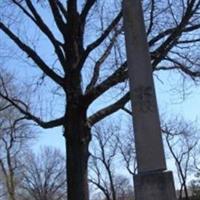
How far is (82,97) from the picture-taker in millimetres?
13297

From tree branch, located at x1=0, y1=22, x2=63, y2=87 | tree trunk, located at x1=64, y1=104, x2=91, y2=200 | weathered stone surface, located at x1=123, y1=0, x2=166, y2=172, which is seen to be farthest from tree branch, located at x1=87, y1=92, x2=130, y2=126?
weathered stone surface, located at x1=123, y1=0, x2=166, y2=172

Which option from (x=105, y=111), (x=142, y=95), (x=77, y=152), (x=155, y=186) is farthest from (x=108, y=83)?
(x=155, y=186)

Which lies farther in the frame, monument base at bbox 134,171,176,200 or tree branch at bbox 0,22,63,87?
tree branch at bbox 0,22,63,87

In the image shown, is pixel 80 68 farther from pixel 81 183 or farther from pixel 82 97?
pixel 81 183

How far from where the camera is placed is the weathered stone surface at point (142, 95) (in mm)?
6832

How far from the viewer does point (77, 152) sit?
13.0 m

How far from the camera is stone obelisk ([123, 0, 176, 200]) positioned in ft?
21.9

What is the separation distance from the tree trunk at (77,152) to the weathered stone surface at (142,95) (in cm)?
578

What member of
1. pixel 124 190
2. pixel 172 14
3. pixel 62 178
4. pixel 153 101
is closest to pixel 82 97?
pixel 172 14

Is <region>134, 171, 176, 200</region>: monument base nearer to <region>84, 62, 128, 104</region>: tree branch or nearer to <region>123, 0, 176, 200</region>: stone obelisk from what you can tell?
<region>123, 0, 176, 200</region>: stone obelisk

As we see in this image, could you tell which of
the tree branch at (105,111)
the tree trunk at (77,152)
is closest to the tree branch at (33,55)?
the tree trunk at (77,152)

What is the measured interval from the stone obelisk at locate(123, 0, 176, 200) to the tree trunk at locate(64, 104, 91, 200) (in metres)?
5.79

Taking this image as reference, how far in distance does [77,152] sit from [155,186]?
6.40 meters

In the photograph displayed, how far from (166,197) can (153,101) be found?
133 centimetres
